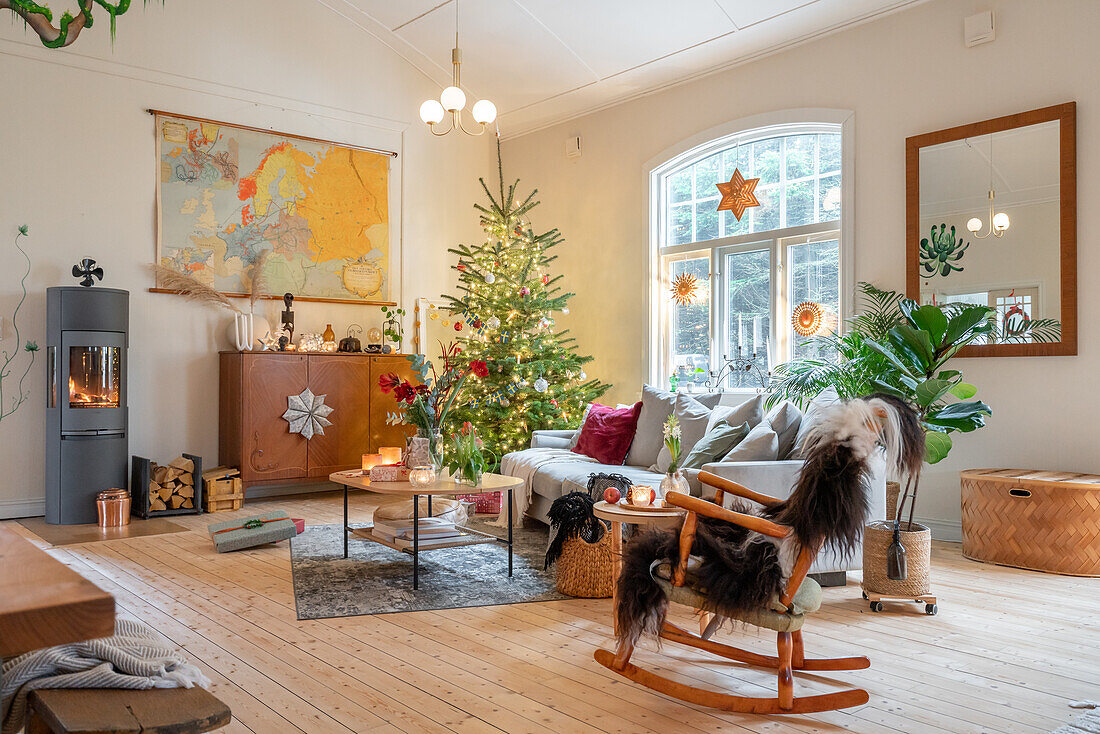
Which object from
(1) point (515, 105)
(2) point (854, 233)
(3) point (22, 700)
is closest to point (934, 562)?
(2) point (854, 233)

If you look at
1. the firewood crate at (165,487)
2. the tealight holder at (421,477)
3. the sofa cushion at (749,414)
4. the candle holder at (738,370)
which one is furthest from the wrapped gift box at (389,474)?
the candle holder at (738,370)

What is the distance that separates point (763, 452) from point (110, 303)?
183 inches

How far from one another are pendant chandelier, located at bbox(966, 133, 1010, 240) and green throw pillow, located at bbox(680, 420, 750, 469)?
2.06m

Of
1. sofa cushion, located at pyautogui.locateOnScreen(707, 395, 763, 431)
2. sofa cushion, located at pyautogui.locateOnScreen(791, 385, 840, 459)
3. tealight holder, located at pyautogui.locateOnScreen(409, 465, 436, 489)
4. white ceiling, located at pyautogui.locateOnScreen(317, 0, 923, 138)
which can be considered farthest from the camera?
white ceiling, located at pyautogui.locateOnScreen(317, 0, 923, 138)

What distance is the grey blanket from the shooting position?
162cm

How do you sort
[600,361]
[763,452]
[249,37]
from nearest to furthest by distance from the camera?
[763,452], [249,37], [600,361]

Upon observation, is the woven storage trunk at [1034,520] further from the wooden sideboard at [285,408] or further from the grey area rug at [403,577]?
the wooden sideboard at [285,408]

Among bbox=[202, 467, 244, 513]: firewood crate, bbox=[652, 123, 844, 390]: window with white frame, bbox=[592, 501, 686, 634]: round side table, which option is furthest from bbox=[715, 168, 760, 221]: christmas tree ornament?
bbox=[202, 467, 244, 513]: firewood crate

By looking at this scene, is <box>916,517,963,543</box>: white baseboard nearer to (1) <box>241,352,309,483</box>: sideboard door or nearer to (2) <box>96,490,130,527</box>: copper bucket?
(1) <box>241,352,309,483</box>: sideboard door

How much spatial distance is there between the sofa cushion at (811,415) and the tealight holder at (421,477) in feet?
5.96

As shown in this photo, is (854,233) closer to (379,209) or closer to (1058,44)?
(1058,44)

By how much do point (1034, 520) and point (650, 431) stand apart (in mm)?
2218

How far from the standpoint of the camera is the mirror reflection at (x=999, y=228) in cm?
480

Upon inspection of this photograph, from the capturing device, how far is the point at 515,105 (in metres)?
7.93
